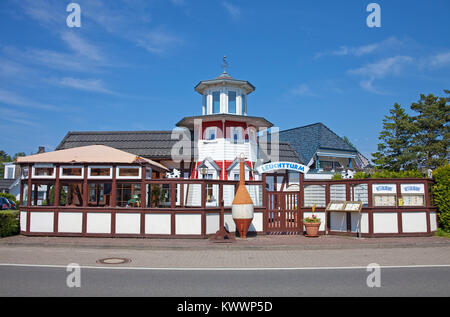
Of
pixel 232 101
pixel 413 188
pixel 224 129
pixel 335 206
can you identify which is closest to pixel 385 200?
pixel 413 188

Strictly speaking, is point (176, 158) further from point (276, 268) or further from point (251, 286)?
point (251, 286)

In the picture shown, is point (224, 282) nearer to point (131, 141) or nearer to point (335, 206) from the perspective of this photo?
point (335, 206)

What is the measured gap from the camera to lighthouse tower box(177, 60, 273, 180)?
22.6 metres

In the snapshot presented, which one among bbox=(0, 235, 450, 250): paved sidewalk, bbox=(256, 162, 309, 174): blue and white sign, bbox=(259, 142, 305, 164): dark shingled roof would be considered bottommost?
bbox=(0, 235, 450, 250): paved sidewalk

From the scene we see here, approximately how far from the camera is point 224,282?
781 centimetres

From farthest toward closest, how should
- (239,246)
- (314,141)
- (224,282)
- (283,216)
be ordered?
(314,141)
(283,216)
(239,246)
(224,282)

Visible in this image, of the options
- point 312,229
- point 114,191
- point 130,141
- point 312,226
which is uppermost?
point 130,141

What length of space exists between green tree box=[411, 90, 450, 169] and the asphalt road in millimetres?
24077

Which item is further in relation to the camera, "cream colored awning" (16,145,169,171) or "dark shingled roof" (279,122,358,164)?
"dark shingled roof" (279,122,358,164)

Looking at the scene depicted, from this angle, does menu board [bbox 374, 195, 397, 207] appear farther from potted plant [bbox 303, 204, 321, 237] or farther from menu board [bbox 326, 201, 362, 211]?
potted plant [bbox 303, 204, 321, 237]

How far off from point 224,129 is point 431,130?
19.2 meters

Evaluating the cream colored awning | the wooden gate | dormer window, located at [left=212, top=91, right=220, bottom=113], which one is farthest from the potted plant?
dormer window, located at [left=212, top=91, right=220, bottom=113]

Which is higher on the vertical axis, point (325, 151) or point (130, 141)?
point (130, 141)
